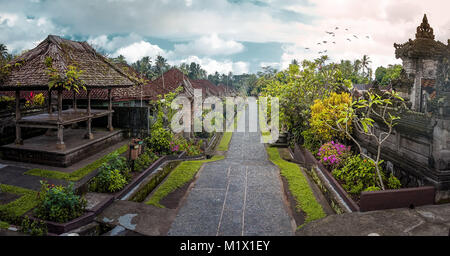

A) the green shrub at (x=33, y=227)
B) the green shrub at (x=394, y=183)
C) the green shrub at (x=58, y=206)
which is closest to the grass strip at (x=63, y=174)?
the green shrub at (x=58, y=206)

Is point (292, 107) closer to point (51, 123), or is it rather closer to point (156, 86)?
point (51, 123)

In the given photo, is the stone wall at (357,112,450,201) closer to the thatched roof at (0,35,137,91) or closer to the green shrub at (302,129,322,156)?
the green shrub at (302,129,322,156)

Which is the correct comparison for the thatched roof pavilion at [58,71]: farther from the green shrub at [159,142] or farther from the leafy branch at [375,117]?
the leafy branch at [375,117]

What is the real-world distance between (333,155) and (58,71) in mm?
9496

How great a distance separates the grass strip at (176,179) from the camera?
367 inches

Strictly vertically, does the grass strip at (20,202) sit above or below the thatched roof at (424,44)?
below

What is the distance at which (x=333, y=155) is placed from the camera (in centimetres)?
1109

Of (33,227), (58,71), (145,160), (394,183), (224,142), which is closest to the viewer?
(33,227)

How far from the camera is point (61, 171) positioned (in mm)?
9977

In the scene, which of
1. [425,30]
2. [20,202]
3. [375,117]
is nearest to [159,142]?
[20,202]

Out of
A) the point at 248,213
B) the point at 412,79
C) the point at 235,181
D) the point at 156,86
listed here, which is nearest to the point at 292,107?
the point at 412,79

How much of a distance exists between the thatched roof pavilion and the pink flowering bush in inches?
335

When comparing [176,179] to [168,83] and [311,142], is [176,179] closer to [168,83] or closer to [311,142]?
[311,142]

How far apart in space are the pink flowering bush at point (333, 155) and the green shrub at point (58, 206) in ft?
25.7
